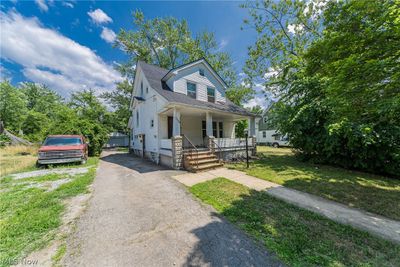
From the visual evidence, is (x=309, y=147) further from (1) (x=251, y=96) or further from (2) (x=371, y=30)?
(1) (x=251, y=96)

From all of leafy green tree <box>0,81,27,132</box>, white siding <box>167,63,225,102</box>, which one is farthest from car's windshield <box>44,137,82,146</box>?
leafy green tree <box>0,81,27,132</box>

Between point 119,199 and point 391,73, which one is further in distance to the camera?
point 119,199

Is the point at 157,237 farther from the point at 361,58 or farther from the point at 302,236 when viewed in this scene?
the point at 361,58

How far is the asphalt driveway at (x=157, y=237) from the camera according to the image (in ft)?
7.43

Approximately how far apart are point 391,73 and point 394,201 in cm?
358

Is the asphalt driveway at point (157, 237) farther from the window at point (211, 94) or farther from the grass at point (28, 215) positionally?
the window at point (211, 94)

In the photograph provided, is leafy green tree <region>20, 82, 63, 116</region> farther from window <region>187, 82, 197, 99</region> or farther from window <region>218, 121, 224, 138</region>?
window <region>218, 121, 224, 138</region>

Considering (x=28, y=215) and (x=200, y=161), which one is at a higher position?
Result: (x=200, y=161)

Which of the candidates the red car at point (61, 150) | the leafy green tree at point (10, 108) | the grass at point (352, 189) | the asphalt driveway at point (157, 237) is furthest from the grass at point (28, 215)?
the leafy green tree at point (10, 108)

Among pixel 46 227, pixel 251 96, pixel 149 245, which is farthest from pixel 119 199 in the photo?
pixel 251 96

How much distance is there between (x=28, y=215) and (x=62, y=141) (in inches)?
316

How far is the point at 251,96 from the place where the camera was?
21.6 m

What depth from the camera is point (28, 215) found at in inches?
142

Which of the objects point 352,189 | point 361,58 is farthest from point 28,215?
point 352,189
